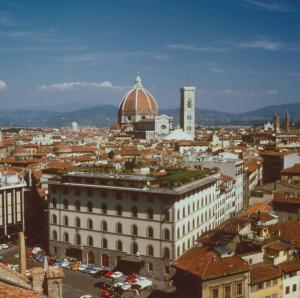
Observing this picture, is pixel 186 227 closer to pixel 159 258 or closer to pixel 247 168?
pixel 159 258

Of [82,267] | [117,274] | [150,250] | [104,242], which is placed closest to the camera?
[117,274]

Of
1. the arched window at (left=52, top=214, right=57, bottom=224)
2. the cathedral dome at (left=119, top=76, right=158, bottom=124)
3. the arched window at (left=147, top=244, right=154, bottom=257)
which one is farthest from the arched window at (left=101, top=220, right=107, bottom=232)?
the cathedral dome at (left=119, top=76, right=158, bottom=124)

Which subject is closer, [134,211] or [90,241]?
[134,211]

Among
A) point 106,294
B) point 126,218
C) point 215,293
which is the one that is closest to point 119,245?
point 126,218

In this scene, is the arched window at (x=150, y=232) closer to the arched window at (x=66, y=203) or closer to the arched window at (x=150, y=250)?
the arched window at (x=150, y=250)

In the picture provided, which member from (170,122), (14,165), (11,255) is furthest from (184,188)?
(170,122)

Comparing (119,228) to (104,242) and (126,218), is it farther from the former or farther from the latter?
(104,242)
